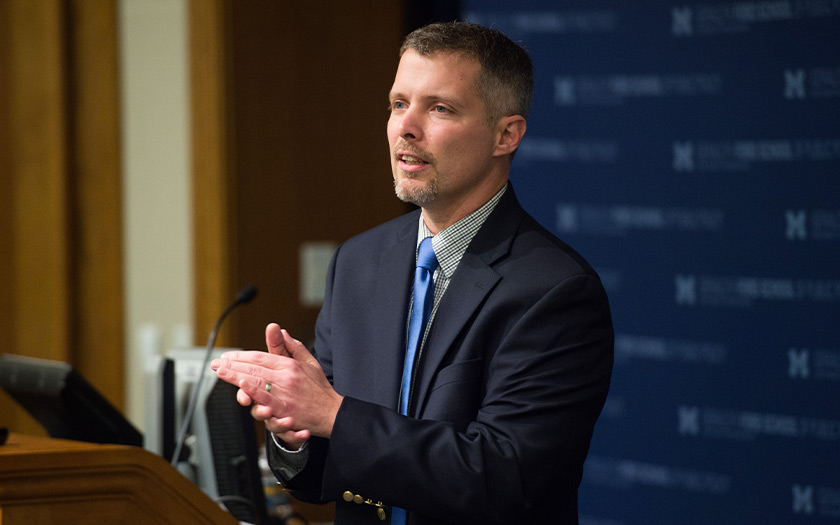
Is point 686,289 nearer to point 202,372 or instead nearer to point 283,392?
point 202,372

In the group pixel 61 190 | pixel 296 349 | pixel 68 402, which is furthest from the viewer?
pixel 61 190

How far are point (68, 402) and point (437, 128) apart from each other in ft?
4.23

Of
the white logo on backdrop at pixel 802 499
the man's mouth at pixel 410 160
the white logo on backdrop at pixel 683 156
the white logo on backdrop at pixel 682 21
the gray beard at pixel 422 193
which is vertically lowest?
the white logo on backdrop at pixel 802 499

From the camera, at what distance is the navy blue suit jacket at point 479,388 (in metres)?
1.46

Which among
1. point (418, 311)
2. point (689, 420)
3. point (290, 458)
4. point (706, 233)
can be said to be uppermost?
point (418, 311)

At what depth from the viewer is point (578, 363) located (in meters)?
1.54

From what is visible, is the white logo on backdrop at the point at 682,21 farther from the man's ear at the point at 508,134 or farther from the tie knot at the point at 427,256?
the tie knot at the point at 427,256

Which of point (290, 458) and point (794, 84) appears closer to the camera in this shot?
point (290, 458)

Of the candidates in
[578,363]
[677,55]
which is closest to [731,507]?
[677,55]

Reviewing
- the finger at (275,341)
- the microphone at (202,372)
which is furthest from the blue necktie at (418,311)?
the microphone at (202,372)

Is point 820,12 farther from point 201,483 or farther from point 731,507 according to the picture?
point 201,483

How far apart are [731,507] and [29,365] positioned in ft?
7.51

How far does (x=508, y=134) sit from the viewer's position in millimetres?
1704

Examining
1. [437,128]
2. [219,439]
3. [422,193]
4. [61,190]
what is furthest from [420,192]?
[61,190]
